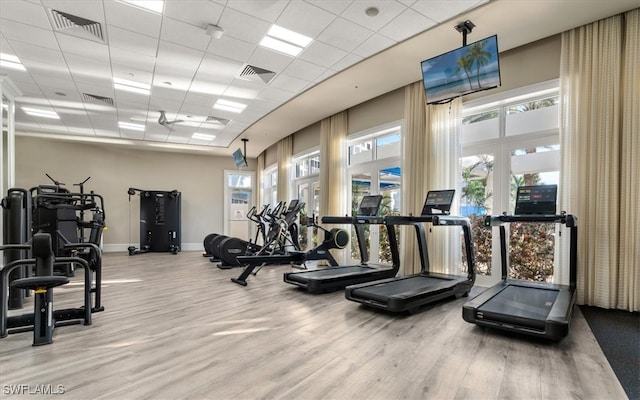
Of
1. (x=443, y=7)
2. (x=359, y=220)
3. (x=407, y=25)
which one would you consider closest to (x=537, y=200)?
(x=359, y=220)

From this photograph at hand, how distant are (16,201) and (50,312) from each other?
6.90 ft

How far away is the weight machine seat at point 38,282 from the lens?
2.65m

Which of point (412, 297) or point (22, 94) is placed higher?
point (22, 94)

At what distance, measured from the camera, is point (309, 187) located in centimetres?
939

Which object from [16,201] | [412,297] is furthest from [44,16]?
[412,297]

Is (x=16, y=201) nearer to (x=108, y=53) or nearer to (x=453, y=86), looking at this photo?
(x=108, y=53)

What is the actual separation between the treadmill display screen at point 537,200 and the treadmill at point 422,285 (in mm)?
707

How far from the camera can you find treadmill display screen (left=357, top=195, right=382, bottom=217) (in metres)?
5.49

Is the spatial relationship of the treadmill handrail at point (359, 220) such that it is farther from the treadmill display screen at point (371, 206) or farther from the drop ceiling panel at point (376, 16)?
the drop ceiling panel at point (376, 16)

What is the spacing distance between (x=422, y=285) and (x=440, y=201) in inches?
48.8

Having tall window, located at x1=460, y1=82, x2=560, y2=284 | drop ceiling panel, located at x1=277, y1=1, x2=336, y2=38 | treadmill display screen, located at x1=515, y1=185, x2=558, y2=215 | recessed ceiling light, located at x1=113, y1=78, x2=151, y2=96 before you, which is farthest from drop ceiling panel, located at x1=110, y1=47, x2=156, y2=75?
treadmill display screen, located at x1=515, y1=185, x2=558, y2=215

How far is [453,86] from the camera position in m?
4.34

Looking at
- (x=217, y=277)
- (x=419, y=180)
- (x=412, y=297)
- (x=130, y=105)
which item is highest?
(x=130, y=105)

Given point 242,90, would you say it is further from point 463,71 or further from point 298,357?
point 298,357
